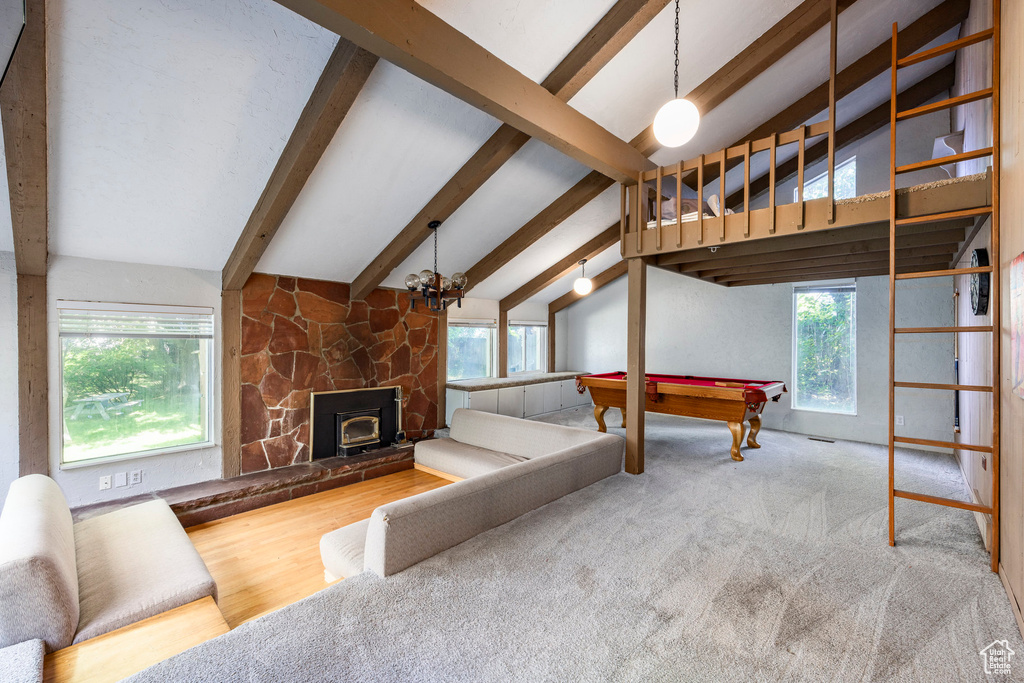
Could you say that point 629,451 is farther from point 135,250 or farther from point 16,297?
point 16,297

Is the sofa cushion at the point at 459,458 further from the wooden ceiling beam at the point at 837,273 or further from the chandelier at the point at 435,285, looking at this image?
the wooden ceiling beam at the point at 837,273

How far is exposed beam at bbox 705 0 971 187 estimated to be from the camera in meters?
3.77

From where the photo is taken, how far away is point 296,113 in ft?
9.78

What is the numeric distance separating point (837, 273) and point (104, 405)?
775 centimetres

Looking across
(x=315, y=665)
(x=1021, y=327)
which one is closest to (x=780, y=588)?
(x=1021, y=327)

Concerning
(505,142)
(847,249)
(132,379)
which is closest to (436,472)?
(132,379)

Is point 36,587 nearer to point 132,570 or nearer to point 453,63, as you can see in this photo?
point 132,570

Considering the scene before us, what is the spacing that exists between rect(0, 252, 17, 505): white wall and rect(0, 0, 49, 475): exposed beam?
3 centimetres

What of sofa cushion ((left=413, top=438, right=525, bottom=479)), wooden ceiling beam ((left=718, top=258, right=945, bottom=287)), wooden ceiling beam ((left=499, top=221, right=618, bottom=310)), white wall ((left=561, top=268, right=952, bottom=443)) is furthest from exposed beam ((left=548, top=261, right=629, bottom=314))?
sofa cushion ((left=413, top=438, right=525, bottom=479))

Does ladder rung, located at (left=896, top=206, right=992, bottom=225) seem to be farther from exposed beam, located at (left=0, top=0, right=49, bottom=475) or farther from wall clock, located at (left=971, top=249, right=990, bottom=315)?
exposed beam, located at (left=0, top=0, right=49, bottom=475)

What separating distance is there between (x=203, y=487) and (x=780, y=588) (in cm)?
467

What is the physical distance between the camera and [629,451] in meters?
4.08

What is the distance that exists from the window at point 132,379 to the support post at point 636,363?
13.6 feet

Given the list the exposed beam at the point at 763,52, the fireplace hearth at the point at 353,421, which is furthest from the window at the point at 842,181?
the fireplace hearth at the point at 353,421
